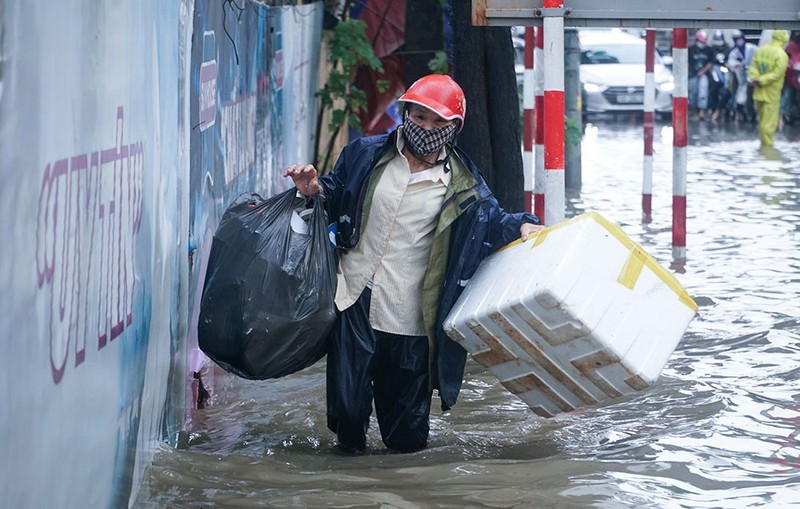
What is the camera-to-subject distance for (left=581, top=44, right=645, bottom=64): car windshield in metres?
24.6

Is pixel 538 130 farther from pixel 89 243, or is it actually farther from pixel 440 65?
pixel 89 243

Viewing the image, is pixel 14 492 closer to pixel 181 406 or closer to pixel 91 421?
pixel 91 421

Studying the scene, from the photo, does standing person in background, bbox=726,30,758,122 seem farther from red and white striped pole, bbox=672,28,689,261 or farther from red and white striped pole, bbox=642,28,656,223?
red and white striped pole, bbox=672,28,689,261

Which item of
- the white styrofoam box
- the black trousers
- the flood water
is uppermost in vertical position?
the white styrofoam box

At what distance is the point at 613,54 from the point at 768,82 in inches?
220

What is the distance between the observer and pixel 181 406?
4.98 metres

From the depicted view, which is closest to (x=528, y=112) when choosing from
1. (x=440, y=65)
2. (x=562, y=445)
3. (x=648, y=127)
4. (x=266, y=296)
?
(x=440, y=65)

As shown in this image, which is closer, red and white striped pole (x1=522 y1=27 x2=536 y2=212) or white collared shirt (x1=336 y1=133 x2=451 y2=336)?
white collared shirt (x1=336 y1=133 x2=451 y2=336)

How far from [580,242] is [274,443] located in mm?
1557

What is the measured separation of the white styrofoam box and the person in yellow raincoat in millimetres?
15600

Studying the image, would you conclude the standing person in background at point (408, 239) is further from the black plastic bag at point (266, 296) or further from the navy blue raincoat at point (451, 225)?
the black plastic bag at point (266, 296)

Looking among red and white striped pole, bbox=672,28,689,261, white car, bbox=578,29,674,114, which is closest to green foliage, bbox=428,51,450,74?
red and white striped pole, bbox=672,28,689,261

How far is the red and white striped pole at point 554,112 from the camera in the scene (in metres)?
5.51

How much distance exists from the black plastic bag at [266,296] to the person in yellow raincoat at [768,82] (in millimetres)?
15935
